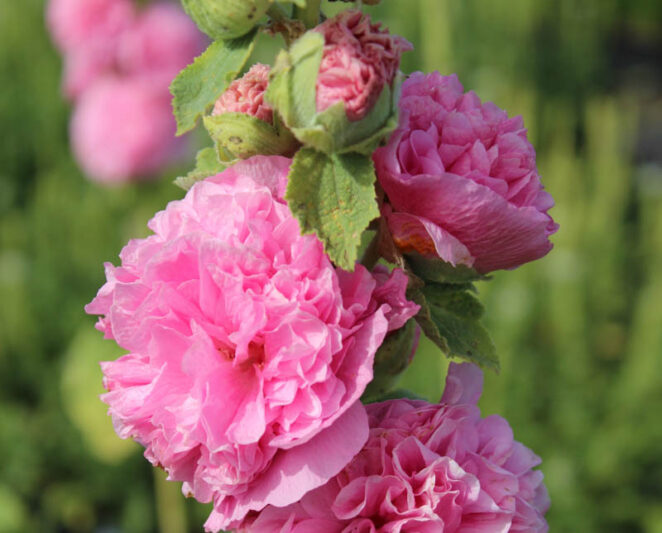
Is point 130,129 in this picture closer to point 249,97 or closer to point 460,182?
point 249,97

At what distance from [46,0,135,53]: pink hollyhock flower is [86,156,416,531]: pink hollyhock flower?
5.87ft

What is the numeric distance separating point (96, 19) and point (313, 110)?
6.24ft

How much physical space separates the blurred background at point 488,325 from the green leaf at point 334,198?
1.29m

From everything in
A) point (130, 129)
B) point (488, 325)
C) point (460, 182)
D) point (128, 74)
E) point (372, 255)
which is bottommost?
point (488, 325)

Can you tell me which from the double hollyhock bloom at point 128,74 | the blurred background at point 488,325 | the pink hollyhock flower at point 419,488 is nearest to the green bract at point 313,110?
the pink hollyhock flower at point 419,488

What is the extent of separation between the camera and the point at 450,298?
737 millimetres

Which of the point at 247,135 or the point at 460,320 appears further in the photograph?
the point at 460,320

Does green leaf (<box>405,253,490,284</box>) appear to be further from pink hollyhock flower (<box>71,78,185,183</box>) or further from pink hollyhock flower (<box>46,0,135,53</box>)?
pink hollyhock flower (<box>46,0,135,53</box>)

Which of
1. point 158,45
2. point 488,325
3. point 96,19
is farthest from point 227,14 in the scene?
point 488,325

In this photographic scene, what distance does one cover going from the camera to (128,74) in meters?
2.32

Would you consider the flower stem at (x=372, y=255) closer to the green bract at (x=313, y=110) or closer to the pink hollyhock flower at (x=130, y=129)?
the green bract at (x=313, y=110)

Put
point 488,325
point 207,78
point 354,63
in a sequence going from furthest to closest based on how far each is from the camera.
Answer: point 488,325
point 207,78
point 354,63

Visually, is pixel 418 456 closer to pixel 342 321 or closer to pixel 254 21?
pixel 342 321

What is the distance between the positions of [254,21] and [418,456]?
361 mm
